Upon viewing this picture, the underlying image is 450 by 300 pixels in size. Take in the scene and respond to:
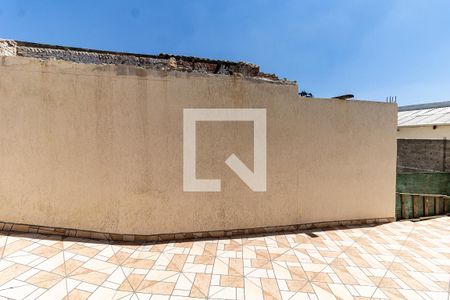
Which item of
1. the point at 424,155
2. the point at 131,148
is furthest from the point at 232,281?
the point at 424,155

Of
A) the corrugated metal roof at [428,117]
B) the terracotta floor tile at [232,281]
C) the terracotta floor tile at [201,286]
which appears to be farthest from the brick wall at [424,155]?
the terracotta floor tile at [201,286]

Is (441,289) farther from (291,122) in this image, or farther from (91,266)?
(91,266)

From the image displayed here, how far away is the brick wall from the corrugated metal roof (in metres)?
1.54

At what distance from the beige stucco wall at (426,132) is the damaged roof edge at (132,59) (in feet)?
32.0

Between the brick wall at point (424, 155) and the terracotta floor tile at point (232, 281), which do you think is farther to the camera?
the brick wall at point (424, 155)

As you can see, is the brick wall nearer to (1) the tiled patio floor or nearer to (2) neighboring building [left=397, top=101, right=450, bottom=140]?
(2) neighboring building [left=397, top=101, right=450, bottom=140]

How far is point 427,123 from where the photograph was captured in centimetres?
1112

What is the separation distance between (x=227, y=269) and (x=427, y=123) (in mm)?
14250

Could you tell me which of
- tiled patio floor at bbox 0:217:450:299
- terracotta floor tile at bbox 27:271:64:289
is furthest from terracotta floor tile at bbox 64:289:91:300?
terracotta floor tile at bbox 27:271:64:289

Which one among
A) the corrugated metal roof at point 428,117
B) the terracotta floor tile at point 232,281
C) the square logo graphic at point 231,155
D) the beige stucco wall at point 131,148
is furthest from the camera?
the corrugated metal roof at point 428,117

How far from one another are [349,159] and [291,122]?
1.84m

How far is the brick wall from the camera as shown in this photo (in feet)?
30.6

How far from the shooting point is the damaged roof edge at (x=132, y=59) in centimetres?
640

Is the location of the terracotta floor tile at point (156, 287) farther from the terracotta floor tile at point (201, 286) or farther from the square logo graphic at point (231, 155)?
the square logo graphic at point (231, 155)
